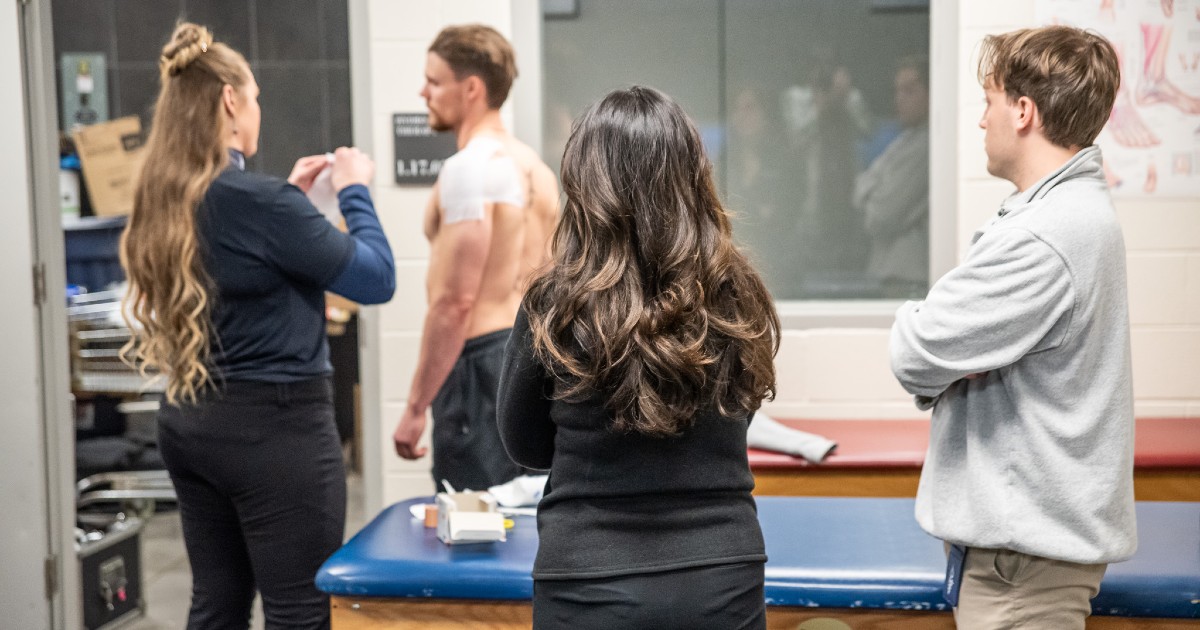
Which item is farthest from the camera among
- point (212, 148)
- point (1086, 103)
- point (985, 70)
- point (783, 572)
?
point (212, 148)

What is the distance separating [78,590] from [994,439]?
249cm

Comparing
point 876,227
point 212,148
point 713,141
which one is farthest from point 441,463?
point 876,227

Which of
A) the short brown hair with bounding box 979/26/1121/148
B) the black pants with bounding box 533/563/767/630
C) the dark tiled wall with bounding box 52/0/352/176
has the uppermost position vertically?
the dark tiled wall with bounding box 52/0/352/176

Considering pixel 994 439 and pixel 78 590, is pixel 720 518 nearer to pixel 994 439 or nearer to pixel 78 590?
pixel 994 439

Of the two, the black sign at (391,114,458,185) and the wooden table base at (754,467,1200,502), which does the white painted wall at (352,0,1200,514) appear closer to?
the black sign at (391,114,458,185)

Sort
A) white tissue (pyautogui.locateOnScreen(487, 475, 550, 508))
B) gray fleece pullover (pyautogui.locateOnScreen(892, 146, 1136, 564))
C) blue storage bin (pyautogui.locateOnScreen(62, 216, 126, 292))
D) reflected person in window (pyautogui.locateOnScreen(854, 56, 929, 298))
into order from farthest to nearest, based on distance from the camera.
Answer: blue storage bin (pyautogui.locateOnScreen(62, 216, 126, 292)) → reflected person in window (pyautogui.locateOnScreen(854, 56, 929, 298)) → white tissue (pyautogui.locateOnScreen(487, 475, 550, 508)) → gray fleece pullover (pyautogui.locateOnScreen(892, 146, 1136, 564))

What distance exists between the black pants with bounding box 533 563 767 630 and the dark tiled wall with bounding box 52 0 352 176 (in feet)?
13.6

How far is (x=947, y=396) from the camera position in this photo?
165cm

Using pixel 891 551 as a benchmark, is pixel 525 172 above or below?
above

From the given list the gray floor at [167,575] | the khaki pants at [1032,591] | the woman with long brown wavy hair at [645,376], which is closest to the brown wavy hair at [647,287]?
the woman with long brown wavy hair at [645,376]

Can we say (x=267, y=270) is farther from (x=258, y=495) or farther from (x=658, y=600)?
(x=658, y=600)

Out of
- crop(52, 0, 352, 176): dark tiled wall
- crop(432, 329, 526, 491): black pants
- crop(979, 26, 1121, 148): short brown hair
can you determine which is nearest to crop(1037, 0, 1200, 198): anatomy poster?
crop(979, 26, 1121, 148): short brown hair

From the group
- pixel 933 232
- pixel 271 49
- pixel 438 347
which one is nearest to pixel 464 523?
pixel 438 347

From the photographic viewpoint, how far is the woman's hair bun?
6.79ft
